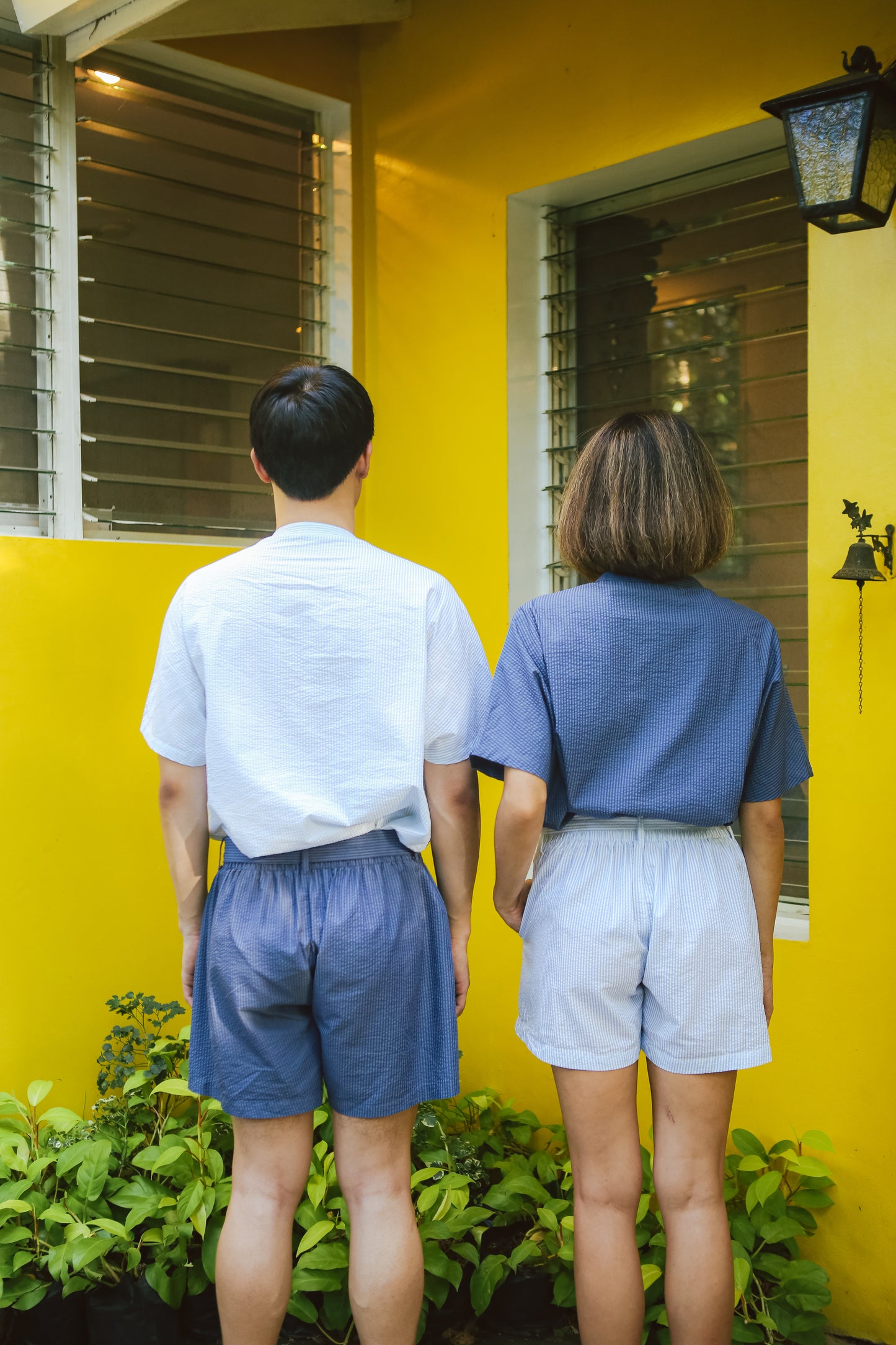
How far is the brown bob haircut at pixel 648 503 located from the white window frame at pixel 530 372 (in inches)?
56.0

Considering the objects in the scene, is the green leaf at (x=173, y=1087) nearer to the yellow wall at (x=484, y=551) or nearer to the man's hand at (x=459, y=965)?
the yellow wall at (x=484, y=551)

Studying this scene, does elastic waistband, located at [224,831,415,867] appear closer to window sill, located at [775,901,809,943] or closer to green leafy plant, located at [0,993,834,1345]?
green leafy plant, located at [0,993,834,1345]

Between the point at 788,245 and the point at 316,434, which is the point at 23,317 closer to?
the point at 316,434

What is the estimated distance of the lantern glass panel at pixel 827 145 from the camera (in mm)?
2051

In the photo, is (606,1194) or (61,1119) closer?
(606,1194)

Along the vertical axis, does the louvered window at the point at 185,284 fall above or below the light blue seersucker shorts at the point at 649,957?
above

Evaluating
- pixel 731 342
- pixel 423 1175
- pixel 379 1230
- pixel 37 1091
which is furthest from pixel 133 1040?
pixel 731 342

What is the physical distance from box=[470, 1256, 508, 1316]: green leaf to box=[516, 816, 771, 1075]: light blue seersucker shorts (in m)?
0.99

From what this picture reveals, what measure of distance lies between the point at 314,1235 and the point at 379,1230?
0.60 metres

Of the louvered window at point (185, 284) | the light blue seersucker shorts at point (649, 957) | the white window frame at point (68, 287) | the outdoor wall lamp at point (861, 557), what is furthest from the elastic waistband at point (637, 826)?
the louvered window at point (185, 284)

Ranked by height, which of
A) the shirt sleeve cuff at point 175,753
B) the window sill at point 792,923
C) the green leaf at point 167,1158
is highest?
the shirt sleeve cuff at point 175,753

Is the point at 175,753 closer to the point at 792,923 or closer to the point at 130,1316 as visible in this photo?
the point at 130,1316

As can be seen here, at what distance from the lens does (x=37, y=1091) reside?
2789 mm

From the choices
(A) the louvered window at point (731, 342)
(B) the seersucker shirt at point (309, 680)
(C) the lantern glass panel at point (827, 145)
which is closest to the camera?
(B) the seersucker shirt at point (309, 680)
